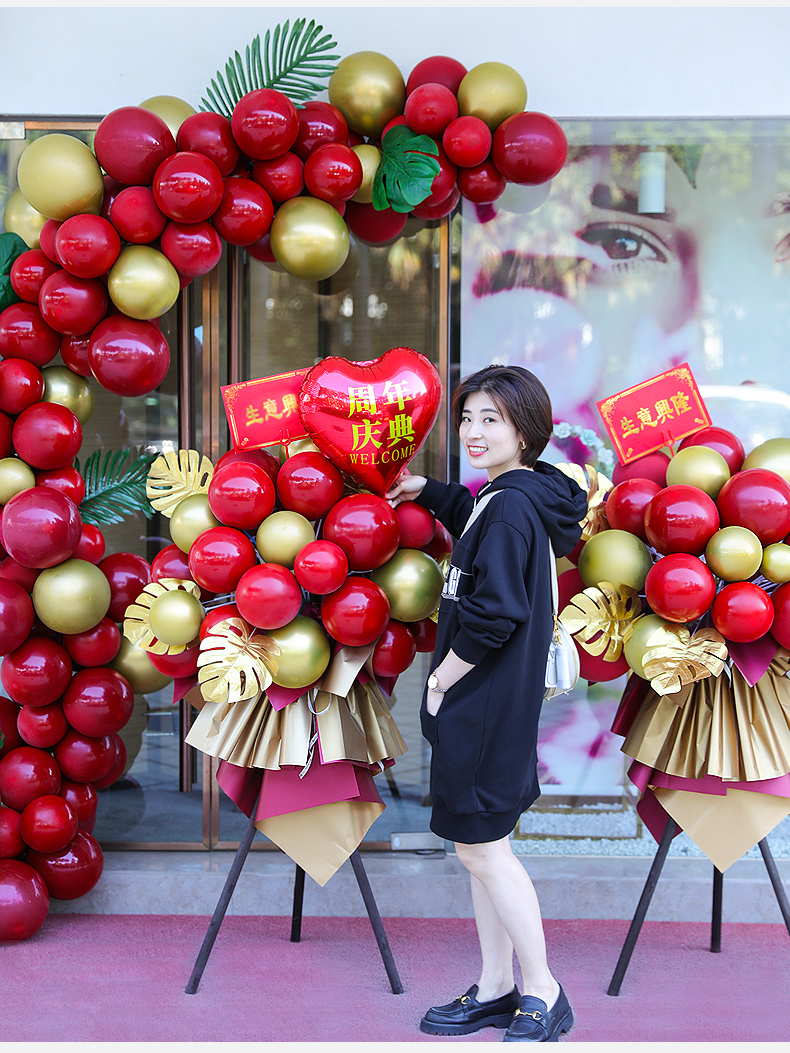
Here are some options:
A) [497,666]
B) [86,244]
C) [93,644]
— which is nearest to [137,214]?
[86,244]

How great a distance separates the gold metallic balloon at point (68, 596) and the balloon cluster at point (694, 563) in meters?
1.26

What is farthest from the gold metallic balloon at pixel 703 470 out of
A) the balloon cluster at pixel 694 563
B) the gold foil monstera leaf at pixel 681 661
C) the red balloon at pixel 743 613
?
the gold foil monstera leaf at pixel 681 661

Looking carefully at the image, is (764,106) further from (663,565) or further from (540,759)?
(540,759)

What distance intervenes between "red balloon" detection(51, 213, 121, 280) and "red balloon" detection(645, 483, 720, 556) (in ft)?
4.91

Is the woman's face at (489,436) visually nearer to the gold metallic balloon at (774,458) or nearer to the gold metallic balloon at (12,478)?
the gold metallic balloon at (774,458)

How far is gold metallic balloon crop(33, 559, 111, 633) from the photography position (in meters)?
2.29

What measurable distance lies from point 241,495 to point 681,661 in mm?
1059

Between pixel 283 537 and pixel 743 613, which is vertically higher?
pixel 283 537

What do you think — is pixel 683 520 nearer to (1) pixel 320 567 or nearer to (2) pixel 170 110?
(1) pixel 320 567

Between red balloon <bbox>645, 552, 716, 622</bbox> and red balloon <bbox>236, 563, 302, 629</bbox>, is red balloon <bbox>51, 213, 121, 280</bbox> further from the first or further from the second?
red balloon <bbox>645, 552, 716, 622</bbox>

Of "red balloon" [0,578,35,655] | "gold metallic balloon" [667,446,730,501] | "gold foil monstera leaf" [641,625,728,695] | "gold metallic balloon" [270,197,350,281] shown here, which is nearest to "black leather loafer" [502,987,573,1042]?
"gold foil monstera leaf" [641,625,728,695]

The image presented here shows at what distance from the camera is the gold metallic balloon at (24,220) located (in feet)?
7.86

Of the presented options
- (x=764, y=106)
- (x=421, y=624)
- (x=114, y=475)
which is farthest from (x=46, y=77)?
(x=764, y=106)

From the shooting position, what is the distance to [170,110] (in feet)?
7.79
